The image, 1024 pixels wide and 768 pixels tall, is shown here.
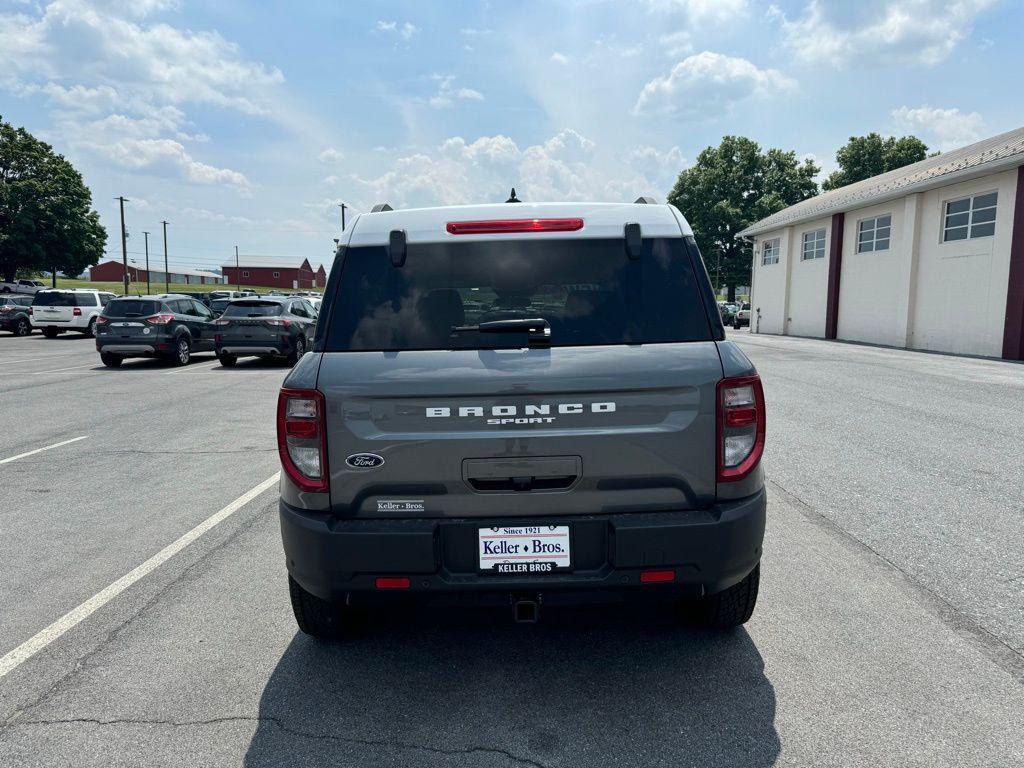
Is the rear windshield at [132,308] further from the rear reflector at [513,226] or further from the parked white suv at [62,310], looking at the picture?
the rear reflector at [513,226]

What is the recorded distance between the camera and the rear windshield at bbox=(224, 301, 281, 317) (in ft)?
56.0

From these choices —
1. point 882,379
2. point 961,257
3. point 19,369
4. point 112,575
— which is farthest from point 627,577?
point 961,257

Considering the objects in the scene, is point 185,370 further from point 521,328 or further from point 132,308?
point 521,328

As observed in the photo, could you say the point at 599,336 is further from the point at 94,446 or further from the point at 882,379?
the point at 882,379

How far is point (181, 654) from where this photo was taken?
3234 mm

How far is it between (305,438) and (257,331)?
15146 millimetres

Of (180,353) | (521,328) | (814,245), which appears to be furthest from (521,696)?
(814,245)

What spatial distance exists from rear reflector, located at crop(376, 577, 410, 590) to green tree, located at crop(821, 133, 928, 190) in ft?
215

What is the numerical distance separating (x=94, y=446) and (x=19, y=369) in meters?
11.2

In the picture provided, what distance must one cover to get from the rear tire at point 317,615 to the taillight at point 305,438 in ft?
2.01

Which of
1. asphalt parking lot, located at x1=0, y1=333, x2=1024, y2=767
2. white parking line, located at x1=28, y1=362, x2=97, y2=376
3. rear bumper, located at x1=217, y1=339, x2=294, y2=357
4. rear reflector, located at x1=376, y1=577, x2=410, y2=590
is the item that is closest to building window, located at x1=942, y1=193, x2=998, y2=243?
asphalt parking lot, located at x1=0, y1=333, x2=1024, y2=767

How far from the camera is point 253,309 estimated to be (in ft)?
56.3

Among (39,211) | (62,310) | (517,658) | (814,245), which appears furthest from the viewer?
(39,211)

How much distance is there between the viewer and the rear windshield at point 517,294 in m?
2.82
